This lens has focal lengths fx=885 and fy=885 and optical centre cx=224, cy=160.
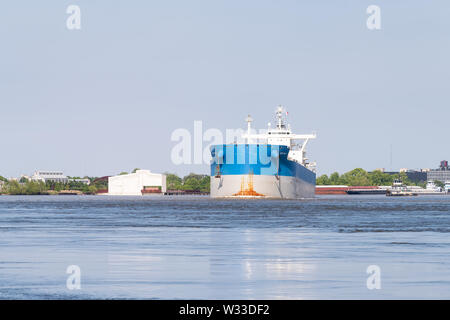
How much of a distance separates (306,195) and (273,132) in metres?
13.8

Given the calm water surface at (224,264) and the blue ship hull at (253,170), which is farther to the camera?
the blue ship hull at (253,170)

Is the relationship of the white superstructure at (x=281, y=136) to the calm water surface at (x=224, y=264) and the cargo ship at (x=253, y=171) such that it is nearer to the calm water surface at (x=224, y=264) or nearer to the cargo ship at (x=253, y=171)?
the cargo ship at (x=253, y=171)

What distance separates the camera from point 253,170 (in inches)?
5576

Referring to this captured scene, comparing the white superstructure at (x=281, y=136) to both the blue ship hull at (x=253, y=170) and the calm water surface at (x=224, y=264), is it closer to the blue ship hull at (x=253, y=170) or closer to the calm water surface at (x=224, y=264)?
the blue ship hull at (x=253, y=170)

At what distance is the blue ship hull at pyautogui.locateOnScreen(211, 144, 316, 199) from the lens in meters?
142

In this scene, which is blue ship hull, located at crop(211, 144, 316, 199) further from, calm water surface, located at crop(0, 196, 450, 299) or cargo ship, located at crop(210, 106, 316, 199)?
calm water surface, located at crop(0, 196, 450, 299)

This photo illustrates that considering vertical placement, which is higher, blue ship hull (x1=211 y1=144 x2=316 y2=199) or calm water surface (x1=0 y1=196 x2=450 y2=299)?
blue ship hull (x1=211 y1=144 x2=316 y2=199)

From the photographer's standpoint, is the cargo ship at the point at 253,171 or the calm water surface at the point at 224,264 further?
the cargo ship at the point at 253,171

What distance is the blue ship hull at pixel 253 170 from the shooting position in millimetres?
141875

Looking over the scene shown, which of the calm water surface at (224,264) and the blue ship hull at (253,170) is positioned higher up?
the blue ship hull at (253,170)

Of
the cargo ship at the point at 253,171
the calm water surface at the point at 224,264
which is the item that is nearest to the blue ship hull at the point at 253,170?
the cargo ship at the point at 253,171

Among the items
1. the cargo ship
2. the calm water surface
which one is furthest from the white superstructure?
the calm water surface
